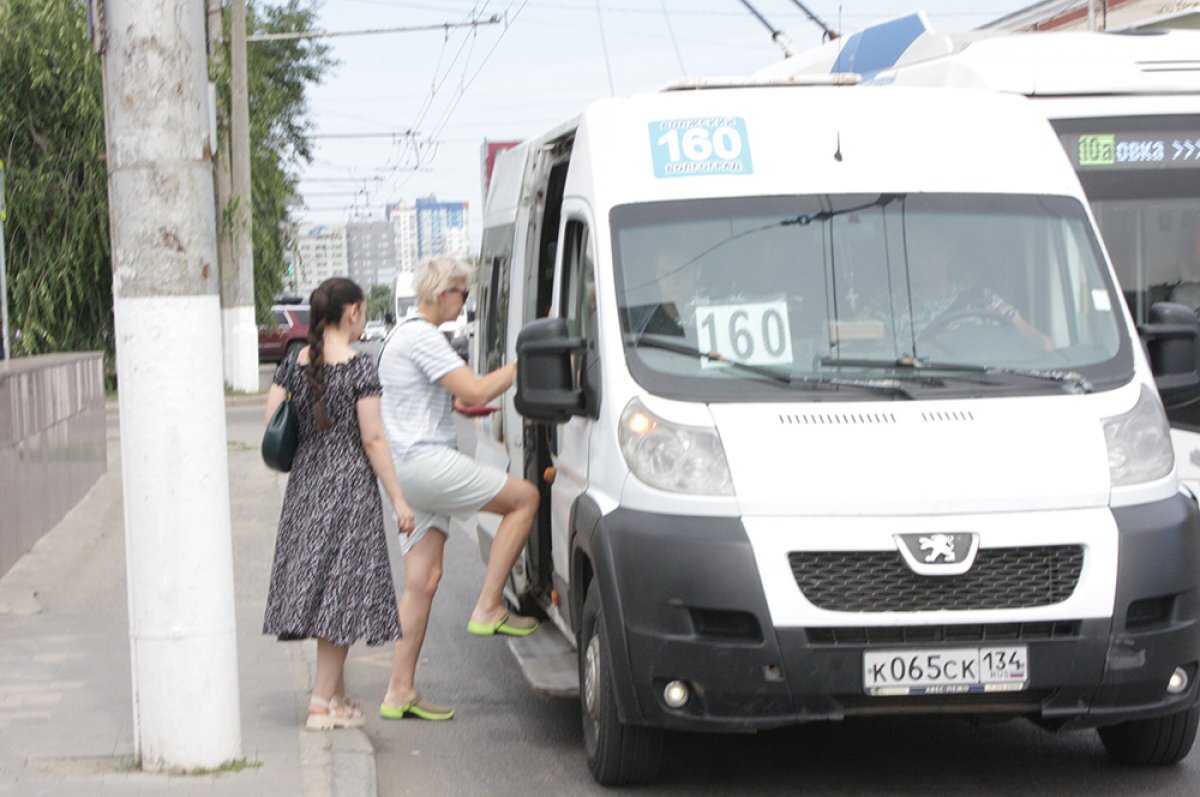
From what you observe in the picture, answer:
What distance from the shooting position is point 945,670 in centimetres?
561

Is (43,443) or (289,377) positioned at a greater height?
(289,377)

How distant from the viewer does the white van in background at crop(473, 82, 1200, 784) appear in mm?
5633

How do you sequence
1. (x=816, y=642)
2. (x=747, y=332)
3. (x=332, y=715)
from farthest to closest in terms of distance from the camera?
(x=332, y=715)
(x=747, y=332)
(x=816, y=642)

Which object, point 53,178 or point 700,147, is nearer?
point 700,147

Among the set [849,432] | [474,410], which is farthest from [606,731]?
[474,410]

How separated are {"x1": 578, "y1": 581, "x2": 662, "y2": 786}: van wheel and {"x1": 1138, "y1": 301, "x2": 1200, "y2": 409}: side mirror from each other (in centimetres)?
213

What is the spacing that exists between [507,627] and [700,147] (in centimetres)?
221

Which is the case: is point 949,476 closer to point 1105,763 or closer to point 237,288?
point 1105,763

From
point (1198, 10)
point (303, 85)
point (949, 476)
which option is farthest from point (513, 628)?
point (303, 85)

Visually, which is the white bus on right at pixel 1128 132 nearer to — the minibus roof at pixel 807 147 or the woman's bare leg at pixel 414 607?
the minibus roof at pixel 807 147

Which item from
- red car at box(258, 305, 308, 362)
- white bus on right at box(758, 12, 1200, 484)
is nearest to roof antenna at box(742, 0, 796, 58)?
white bus on right at box(758, 12, 1200, 484)

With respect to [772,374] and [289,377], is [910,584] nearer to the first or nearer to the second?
[772,374]

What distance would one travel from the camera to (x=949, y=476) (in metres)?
5.74

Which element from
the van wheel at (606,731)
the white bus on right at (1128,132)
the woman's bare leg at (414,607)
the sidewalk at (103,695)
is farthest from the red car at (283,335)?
the van wheel at (606,731)
